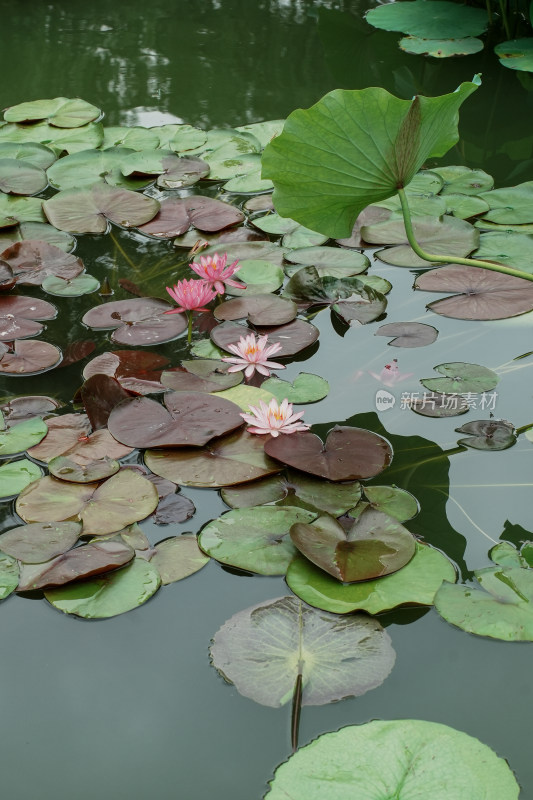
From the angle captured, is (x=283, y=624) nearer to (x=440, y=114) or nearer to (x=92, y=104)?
(x=440, y=114)

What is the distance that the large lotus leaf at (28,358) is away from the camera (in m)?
1.97

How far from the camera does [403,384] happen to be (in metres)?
1.91

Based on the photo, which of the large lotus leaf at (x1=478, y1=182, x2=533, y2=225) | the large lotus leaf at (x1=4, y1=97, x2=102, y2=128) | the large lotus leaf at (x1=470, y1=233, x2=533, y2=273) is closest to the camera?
the large lotus leaf at (x1=470, y1=233, x2=533, y2=273)

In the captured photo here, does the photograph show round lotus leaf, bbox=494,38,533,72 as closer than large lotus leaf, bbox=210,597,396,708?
No

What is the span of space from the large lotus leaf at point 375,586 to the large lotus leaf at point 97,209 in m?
1.57

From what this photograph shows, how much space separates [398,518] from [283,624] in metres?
0.34

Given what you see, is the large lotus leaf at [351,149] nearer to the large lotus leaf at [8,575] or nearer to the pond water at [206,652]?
the pond water at [206,652]

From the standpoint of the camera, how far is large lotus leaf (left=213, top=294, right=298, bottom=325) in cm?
213

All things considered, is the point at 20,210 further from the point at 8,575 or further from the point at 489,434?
the point at 489,434

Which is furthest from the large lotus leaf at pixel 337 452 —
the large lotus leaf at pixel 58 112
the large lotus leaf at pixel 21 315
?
the large lotus leaf at pixel 58 112

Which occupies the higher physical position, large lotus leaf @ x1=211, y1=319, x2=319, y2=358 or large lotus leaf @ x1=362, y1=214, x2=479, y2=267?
large lotus leaf @ x1=362, y1=214, x2=479, y2=267

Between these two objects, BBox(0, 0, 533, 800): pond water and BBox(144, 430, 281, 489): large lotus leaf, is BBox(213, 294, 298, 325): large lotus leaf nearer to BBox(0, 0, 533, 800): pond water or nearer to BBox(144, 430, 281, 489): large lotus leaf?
BBox(0, 0, 533, 800): pond water

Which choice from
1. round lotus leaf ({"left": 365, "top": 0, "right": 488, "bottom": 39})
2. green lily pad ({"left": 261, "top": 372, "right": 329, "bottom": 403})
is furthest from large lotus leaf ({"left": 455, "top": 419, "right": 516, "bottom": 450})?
round lotus leaf ({"left": 365, "top": 0, "right": 488, "bottom": 39})

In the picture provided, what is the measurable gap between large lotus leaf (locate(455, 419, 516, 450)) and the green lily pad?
331mm
